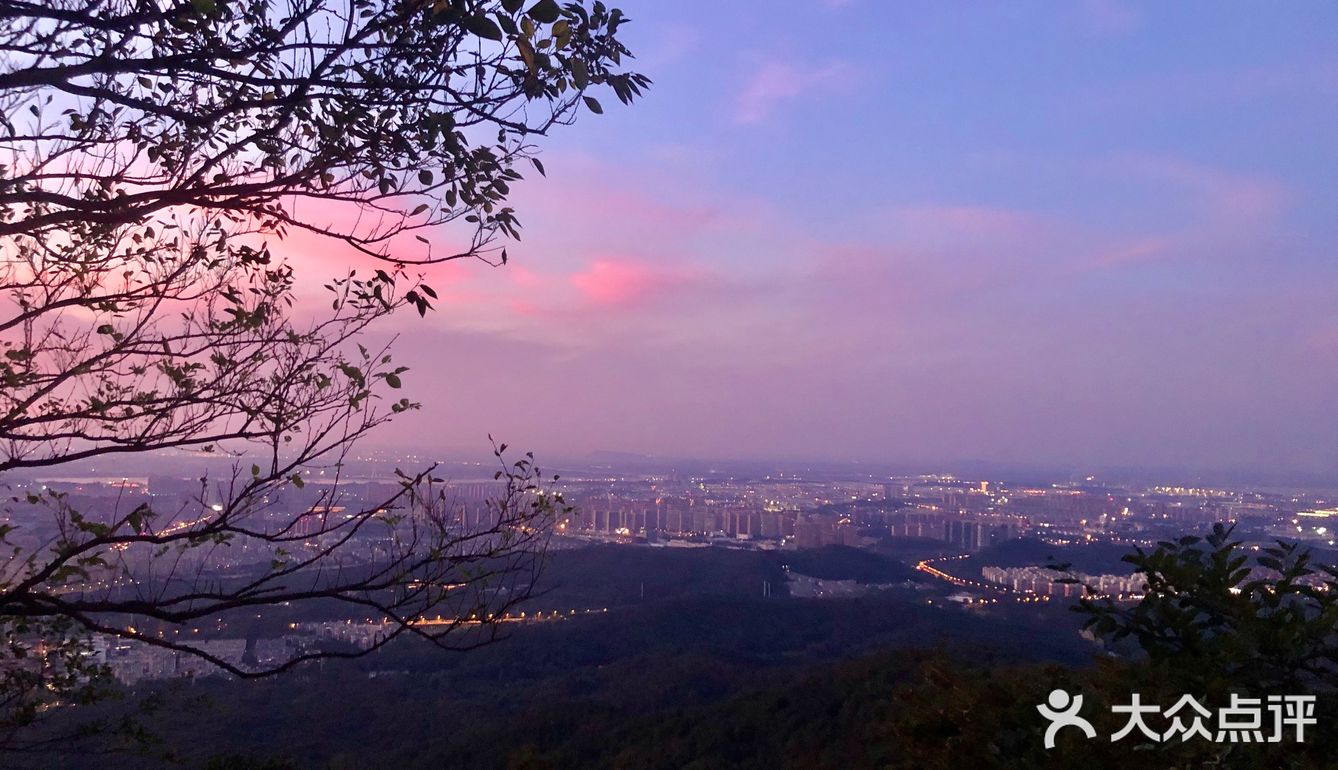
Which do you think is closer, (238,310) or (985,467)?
(238,310)

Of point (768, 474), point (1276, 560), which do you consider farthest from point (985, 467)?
point (1276, 560)

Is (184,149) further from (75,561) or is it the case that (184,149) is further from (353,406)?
(75,561)

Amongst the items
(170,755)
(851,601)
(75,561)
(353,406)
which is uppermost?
(353,406)

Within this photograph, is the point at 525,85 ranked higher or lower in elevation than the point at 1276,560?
higher

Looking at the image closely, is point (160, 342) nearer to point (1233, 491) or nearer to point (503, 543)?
point (503, 543)

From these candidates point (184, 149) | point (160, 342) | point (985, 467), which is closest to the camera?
point (184, 149)

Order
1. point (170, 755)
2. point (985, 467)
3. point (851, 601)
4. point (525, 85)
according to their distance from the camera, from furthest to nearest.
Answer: point (985, 467)
point (851, 601)
point (170, 755)
point (525, 85)

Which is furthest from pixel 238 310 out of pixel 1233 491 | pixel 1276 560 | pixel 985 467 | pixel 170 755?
pixel 985 467
